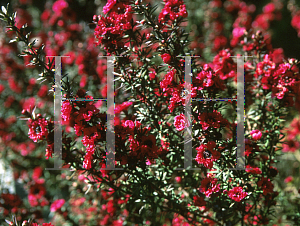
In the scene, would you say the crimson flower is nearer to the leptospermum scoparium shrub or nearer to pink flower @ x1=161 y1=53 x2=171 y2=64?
the leptospermum scoparium shrub

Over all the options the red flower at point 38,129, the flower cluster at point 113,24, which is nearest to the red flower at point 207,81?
the flower cluster at point 113,24

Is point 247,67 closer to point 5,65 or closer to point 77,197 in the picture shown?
point 77,197

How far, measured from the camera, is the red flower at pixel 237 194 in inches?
53.1

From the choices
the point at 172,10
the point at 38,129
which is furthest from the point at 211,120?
the point at 38,129

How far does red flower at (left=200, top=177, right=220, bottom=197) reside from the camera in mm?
1372

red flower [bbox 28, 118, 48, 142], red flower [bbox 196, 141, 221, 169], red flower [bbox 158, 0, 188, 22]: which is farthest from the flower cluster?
red flower [bbox 196, 141, 221, 169]

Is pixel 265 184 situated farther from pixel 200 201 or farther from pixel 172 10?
pixel 172 10

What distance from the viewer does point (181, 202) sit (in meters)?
1.67

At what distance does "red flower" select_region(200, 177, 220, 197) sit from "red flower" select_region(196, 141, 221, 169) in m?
0.14

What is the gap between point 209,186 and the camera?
4.67 feet

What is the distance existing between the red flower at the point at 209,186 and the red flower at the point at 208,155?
142 millimetres

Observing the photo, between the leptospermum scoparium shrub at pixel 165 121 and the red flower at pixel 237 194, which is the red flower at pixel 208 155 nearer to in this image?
the leptospermum scoparium shrub at pixel 165 121

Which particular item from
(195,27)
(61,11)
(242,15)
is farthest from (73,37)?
(242,15)

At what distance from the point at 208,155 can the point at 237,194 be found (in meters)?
0.29
